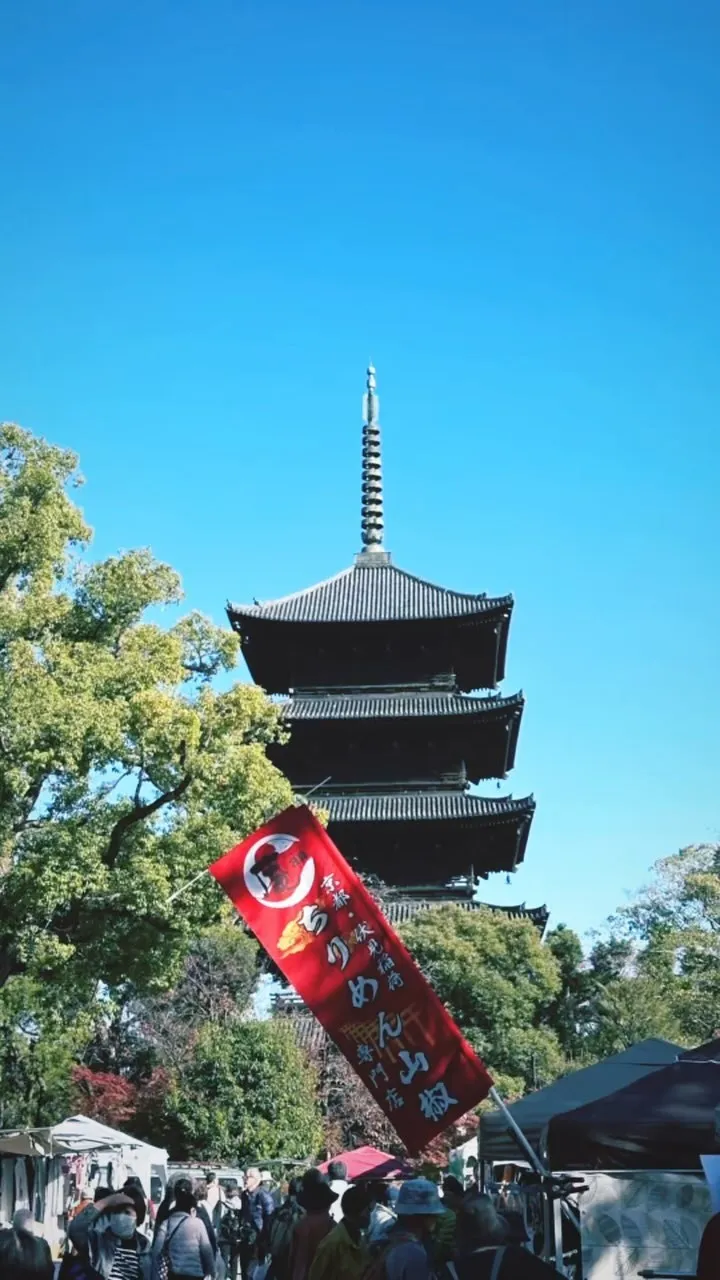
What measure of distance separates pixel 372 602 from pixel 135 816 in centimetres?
2551

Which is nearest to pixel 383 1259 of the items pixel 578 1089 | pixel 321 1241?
pixel 321 1241

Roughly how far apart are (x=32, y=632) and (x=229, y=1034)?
13.6 meters

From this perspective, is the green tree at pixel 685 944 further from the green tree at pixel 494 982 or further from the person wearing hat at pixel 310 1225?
the person wearing hat at pixel 310 1225

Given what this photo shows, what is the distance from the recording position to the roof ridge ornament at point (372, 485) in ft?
159

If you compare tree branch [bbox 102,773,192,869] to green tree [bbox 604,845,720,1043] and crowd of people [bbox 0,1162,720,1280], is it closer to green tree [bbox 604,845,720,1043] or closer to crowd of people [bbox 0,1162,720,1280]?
crowd of people [bbox 0,1162,720,1280]

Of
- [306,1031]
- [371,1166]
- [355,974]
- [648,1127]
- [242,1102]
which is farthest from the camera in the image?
[306,1031]

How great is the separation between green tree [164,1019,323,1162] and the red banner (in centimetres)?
2201

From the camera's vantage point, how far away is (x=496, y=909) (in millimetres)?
38969

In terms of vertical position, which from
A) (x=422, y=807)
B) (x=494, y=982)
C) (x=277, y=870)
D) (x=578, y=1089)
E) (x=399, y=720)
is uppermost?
(x=399, y=720)

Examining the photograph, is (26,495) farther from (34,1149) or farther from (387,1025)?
(387,1025)

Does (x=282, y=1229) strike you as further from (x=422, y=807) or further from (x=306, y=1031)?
(x=422, y=807)

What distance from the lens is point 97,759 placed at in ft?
59.1

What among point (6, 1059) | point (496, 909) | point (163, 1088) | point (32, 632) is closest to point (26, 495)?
point (32, 632)

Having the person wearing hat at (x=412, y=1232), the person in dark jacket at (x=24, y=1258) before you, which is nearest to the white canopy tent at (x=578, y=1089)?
the person wearing hat at (x=412, y=1232)
